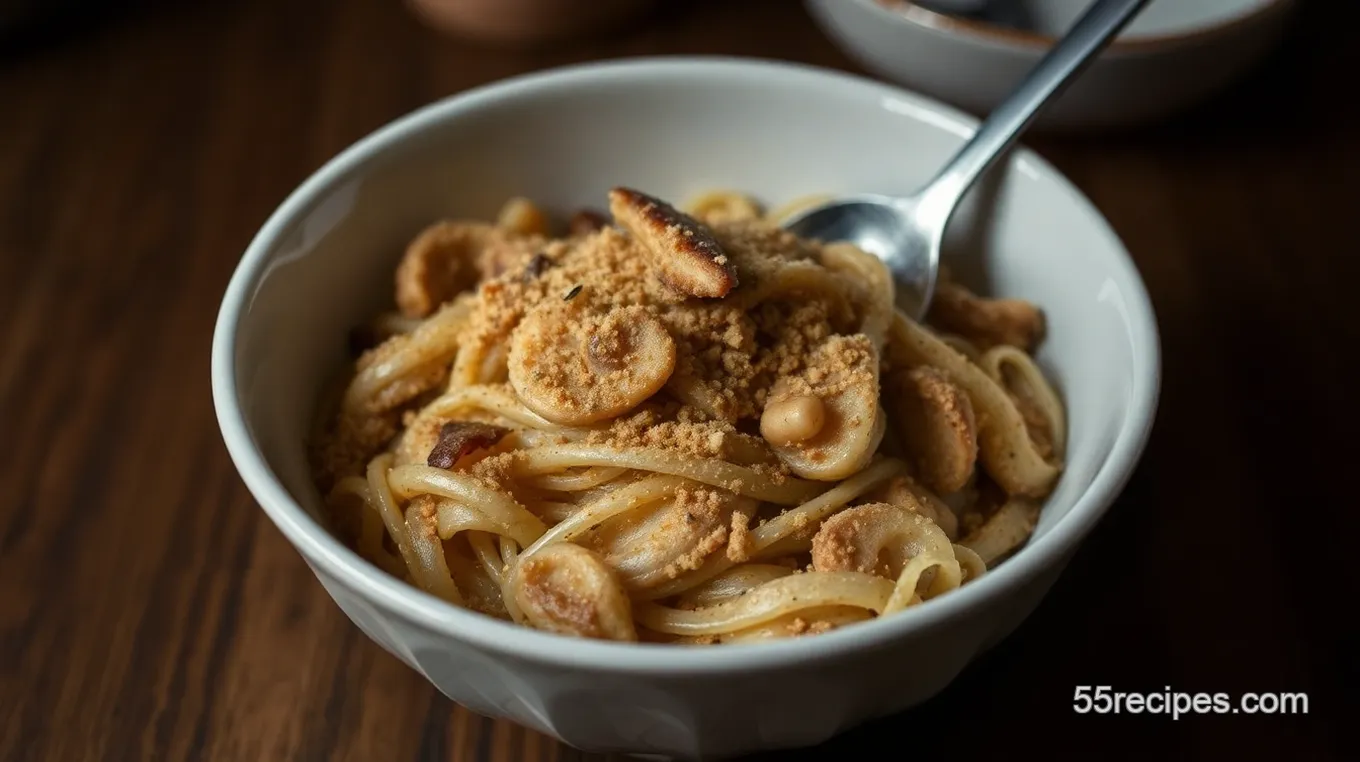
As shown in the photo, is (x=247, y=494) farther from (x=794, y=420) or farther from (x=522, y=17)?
(x=522, y=17)

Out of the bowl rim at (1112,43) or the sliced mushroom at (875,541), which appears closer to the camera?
the sliced mushroom at (875,541)

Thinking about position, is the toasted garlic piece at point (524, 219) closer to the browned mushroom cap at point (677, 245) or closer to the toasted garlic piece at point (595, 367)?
the browned mushroom cap at point (677, 245)

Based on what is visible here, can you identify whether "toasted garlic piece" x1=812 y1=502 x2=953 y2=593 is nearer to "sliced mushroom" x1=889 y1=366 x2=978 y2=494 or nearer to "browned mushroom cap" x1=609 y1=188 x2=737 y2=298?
"sliced mushroom" x1=889 y1=366 x2=978 y2=494

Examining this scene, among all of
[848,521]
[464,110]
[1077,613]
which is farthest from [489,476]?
[1077,613]

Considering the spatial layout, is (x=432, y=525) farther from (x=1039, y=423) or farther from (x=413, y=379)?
(x=1039, y=423)

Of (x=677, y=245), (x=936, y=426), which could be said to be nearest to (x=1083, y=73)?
(x=936, y=426)

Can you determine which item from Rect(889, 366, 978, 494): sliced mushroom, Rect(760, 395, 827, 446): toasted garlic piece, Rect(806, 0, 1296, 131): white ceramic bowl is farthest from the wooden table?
Rect(760, 395, 827, 446): toasted garlic piece

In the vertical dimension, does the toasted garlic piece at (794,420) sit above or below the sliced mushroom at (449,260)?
above

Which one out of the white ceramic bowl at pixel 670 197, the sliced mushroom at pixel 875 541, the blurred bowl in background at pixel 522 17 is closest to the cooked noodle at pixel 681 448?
the sliced mushroom at pixel 875 541
